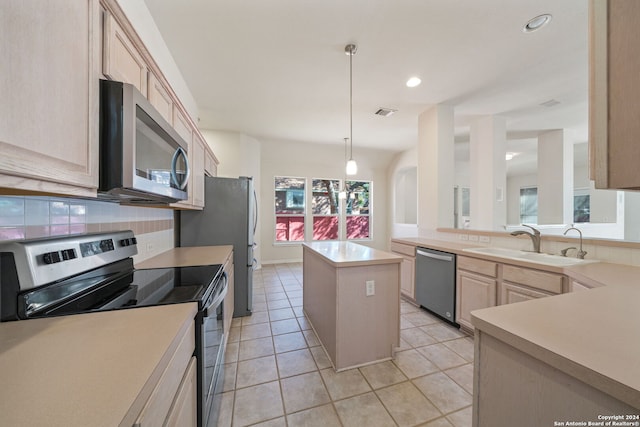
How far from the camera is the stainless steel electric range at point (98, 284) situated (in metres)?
0.81

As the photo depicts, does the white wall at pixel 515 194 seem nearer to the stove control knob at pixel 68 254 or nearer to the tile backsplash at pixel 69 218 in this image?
the tile backsplash at pixel 69 218

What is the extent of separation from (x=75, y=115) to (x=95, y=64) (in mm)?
265

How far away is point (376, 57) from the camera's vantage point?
7.68ft

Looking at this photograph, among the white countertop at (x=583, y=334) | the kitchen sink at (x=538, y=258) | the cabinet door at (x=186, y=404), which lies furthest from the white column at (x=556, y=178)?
the cabinet door at (x=186, y=404)

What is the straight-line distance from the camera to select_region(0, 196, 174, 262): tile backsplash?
35.1 inches

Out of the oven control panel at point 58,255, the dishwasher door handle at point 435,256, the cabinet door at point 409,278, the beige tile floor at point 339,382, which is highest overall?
the oven control panel at point 58,255

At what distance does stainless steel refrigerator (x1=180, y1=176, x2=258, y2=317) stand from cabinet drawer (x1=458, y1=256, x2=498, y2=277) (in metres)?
2.41

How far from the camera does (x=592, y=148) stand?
51 centimetres

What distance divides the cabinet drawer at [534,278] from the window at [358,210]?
453 cm

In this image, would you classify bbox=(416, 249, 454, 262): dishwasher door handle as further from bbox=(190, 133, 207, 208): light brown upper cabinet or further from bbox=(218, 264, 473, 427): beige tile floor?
bbox=(190, 133, 207, 208): light brown upper cabinet

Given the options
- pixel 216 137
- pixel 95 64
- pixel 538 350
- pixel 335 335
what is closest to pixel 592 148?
pixel 538 350

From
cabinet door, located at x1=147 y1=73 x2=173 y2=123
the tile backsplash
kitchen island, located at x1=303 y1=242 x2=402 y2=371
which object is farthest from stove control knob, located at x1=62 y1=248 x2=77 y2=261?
kitchen island, located at x1=303 y1=242 x2=402 y2=371

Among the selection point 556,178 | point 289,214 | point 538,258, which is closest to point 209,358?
point 538,258

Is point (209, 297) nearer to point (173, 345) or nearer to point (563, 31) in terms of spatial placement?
point (173, 345)
